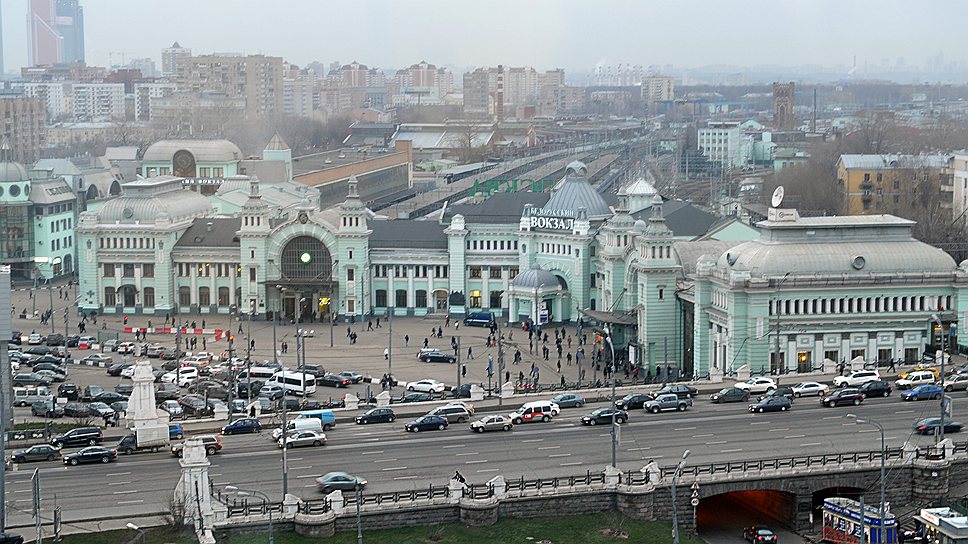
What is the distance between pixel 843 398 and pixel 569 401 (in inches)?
505

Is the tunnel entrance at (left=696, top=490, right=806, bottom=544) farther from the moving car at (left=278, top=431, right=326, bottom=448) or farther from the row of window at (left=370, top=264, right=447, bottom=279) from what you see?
the row of window at (left=370, top=264, right=447, bottom=279)

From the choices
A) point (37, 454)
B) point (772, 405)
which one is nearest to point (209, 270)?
point (37, 454)

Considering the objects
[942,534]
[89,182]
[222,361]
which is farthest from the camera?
[89,182]


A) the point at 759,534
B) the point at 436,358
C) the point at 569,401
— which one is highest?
the point at 569,401

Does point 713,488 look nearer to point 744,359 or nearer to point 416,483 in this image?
point 416,483

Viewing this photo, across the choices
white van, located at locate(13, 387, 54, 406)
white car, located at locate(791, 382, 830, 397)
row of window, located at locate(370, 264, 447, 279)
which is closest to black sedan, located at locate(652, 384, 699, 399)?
white car, located at locate(791, 382, 830, 397)

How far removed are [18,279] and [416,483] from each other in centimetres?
8745

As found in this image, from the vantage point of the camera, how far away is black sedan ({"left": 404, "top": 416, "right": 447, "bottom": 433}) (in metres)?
74.4

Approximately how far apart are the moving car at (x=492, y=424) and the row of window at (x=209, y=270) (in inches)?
2208

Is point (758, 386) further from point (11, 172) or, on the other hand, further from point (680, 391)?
point (11, 172)

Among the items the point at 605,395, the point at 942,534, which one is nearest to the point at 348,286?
the point at 605,395

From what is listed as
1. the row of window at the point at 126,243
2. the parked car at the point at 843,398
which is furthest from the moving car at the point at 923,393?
the row of window at the point at 126,243

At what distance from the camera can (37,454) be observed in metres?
70.6

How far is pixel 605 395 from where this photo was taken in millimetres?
81875
